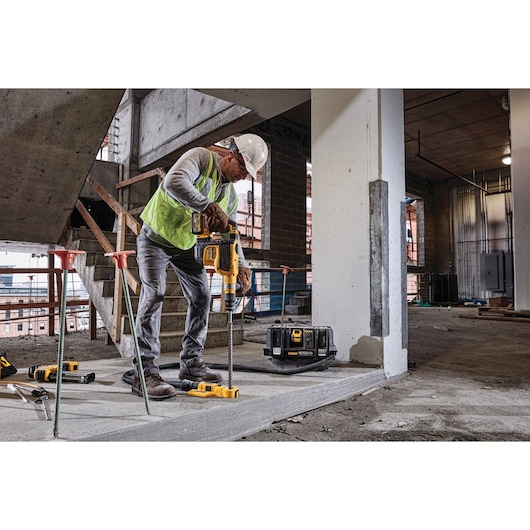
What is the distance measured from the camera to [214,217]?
2.28 metres

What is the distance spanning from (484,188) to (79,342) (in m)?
14.2

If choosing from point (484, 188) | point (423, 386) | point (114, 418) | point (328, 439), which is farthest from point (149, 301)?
point (484, 188)

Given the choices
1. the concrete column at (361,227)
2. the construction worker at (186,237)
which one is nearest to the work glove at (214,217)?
the construction worker at (186,237)

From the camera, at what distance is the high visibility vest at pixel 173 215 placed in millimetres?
2367

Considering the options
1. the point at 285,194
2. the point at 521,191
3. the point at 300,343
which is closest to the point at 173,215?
the point at 300,343

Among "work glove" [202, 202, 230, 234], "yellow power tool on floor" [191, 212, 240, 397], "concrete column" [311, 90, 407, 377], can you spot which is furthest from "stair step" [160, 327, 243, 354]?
"work glove" [202, 202, 230, 234]

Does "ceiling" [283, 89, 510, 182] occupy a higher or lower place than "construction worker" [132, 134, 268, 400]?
higher

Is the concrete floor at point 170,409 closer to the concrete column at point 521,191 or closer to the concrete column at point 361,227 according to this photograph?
the concrete column at point 361,227

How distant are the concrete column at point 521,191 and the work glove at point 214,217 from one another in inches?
298

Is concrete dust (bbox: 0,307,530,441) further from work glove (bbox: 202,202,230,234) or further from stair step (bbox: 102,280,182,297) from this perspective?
work glove (bbox: 202,202,230,234)

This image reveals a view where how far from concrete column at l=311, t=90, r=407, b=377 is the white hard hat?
1.16 metres

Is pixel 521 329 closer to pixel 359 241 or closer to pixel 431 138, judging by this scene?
pixel 359 241

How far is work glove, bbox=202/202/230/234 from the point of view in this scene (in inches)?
89.3

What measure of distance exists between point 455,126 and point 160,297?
10737 mm
